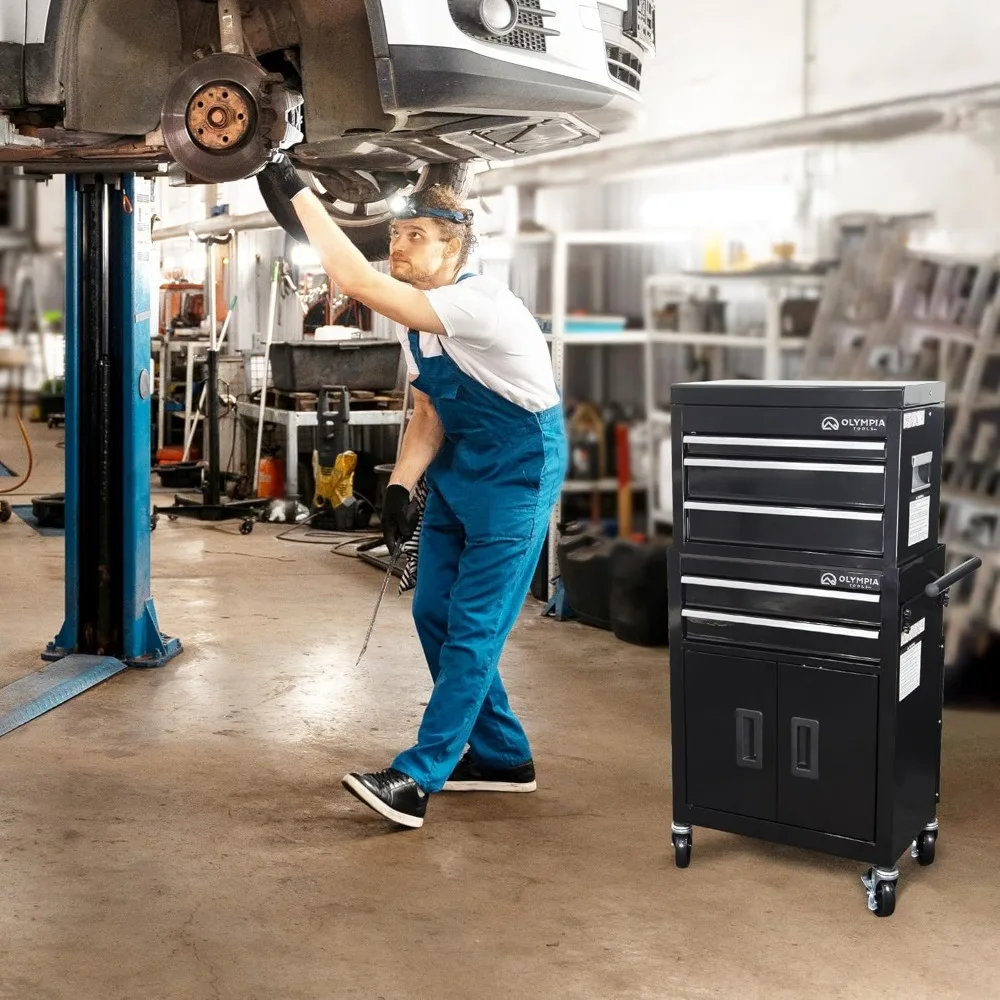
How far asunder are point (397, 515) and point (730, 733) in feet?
2.89

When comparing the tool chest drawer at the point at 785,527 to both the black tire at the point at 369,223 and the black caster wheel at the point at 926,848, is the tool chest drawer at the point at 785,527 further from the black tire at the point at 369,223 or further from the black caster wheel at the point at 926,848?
the black tire at the point at 369,223

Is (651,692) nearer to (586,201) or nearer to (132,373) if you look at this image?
(132,373)

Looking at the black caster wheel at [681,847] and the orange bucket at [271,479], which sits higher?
the orange bucket at [271,479]

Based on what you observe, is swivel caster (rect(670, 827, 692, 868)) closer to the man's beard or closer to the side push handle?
the side push handle

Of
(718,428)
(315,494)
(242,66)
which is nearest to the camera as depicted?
(718,428)

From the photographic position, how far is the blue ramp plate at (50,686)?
3.28 m

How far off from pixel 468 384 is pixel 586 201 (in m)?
1.59

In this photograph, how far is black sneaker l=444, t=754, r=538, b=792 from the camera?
2730mm

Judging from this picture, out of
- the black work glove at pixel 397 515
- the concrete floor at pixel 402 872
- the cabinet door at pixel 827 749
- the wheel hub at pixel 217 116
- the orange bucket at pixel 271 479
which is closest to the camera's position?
the concrete floor at pixel 402 872

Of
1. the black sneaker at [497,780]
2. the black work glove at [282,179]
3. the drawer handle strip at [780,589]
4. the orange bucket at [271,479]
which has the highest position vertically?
the black work glove at [282,179]

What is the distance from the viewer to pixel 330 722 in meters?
3.28

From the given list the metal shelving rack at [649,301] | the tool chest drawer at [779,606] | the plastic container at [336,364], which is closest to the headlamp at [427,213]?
the tool chest drawer at [779,606]

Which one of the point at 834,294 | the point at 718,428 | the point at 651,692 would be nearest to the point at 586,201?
the point at 834,294

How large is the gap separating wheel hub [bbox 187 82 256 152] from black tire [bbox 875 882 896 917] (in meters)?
1.92
